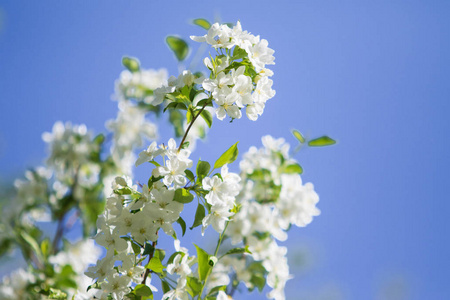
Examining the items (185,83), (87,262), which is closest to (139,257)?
(185,83)

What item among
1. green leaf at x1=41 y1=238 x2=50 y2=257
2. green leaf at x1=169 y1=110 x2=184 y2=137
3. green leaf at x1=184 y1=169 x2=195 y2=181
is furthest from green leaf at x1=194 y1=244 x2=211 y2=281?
green leaf at x1=169 y1=110 x2=184 y2=137

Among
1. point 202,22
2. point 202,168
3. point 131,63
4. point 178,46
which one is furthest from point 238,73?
point 131,63

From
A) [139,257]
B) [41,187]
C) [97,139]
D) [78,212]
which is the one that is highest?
[97,139]

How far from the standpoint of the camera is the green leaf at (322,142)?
108 centimetres

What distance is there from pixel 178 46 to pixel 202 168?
0.63m

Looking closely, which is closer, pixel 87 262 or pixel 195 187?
pixel 195 187

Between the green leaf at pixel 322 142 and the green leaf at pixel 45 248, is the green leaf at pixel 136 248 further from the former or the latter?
the green leaf at pixel 45 248

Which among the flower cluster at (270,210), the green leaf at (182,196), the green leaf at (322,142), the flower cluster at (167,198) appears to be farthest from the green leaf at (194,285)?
the green leaf at (322,142)

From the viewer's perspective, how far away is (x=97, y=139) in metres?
1.99

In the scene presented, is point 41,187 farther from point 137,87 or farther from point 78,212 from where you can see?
point 137,87

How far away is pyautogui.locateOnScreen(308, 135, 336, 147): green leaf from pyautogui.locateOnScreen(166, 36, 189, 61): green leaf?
19.3 inches

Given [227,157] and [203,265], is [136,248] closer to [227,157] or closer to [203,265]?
[203,265]

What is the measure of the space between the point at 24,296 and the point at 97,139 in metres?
0.84

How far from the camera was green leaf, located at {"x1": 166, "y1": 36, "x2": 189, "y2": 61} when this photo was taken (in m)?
1.22
